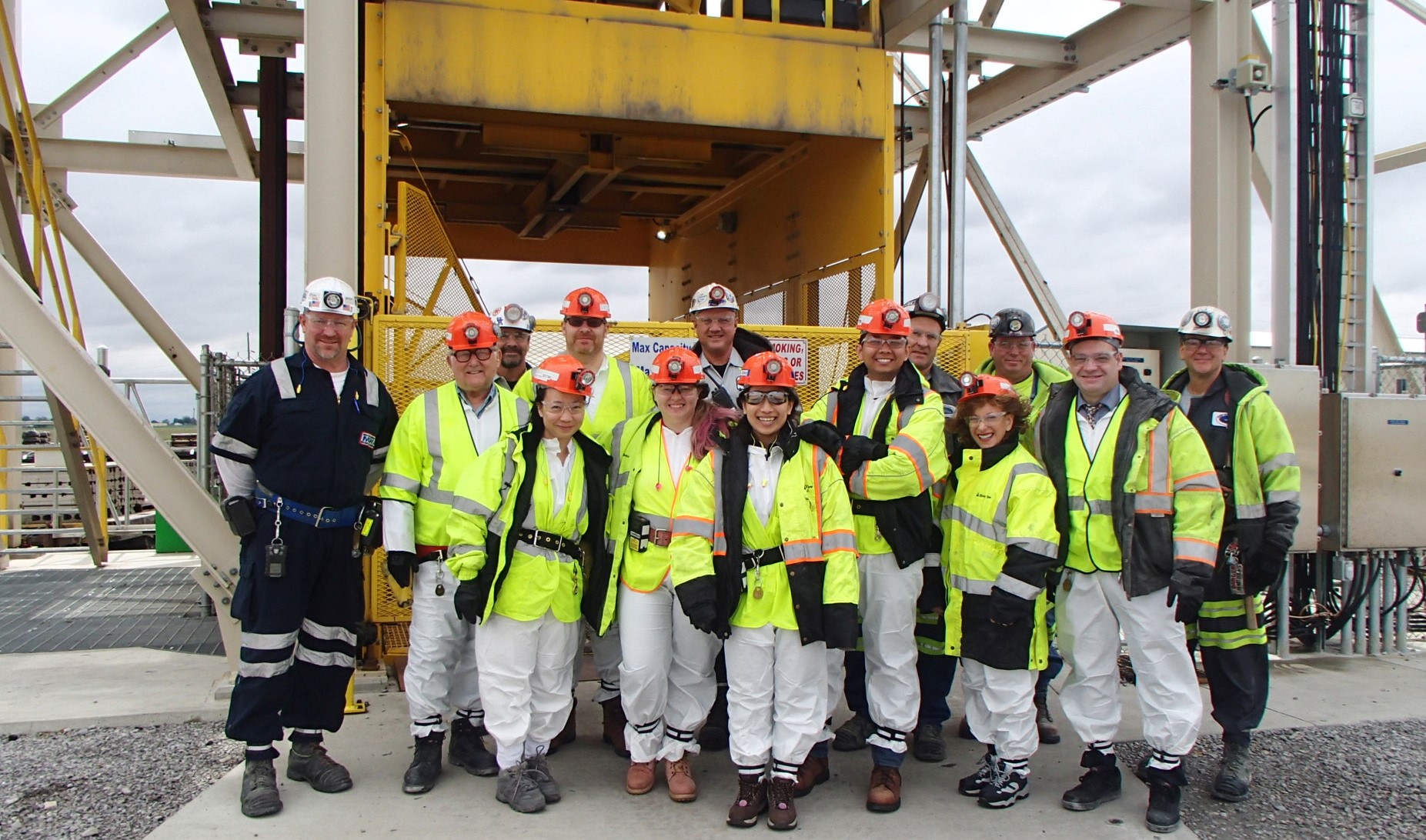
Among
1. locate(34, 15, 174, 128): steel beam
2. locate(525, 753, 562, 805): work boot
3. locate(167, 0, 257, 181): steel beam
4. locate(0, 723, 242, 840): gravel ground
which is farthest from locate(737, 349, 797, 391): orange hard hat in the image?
locate(34, 15, 174, 128): steel beam

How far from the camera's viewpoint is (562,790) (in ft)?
13.6

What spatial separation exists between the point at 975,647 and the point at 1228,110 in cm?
478

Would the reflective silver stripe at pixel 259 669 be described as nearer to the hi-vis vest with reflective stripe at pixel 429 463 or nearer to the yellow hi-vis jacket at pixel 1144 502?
the hi-vis vest with reflective stripe at pixel 429 463

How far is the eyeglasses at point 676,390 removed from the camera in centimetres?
400

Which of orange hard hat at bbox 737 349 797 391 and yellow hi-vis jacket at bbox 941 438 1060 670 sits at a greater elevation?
orange hard hat at bbox 737 349 797 391

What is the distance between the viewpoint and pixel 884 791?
158 inches

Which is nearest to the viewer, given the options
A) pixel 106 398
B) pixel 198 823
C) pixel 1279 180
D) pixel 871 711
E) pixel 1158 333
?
pixel 198 823

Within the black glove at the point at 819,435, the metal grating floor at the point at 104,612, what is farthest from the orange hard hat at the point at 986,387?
the metal grating floor at the point at 104,612

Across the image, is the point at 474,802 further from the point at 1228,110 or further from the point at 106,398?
the point at 1228,110

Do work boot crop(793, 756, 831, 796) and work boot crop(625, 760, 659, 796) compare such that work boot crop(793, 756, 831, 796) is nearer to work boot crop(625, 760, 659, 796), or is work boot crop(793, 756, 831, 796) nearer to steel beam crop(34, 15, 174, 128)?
work boot crop(625, 760, 659, 796)

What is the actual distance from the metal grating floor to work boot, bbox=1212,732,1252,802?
591 centimetres

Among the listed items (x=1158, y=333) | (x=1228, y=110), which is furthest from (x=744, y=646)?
(x=1228, y=110)

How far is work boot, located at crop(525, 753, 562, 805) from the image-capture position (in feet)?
13.1

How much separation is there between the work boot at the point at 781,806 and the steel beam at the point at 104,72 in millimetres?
9575
